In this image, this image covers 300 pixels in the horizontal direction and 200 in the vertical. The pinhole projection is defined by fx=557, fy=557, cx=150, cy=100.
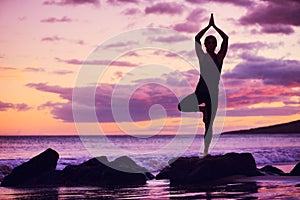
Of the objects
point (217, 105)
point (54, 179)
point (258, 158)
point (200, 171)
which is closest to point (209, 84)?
point (217, 105)

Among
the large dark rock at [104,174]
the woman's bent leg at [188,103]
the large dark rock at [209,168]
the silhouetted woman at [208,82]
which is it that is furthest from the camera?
the large dark rock at [104,174]

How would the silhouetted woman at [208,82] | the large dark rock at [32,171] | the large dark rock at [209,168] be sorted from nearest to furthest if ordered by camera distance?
the silhouetted woman at [208,82] < the large dark rock at [209,168] < the large dark rock at [32,171]

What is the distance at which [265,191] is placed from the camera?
9.91 meters

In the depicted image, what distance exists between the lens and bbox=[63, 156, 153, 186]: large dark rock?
44.5 ft

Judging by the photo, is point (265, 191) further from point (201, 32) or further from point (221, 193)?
point (201, 32)

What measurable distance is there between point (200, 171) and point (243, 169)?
1.12 m

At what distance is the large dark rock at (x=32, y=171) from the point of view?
567 inches

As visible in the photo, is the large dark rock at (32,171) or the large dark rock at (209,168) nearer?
the large dark rock at (209,168)

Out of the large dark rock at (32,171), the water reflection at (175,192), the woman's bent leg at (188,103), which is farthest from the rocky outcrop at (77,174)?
the woman's bent leg at (188,103)

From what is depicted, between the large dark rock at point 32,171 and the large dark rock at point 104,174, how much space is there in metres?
0.76

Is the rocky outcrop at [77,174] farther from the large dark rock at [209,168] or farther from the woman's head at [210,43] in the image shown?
the woman's head at [210,43]

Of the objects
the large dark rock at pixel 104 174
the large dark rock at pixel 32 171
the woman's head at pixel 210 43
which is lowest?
the large dark rock at pixel 32 171

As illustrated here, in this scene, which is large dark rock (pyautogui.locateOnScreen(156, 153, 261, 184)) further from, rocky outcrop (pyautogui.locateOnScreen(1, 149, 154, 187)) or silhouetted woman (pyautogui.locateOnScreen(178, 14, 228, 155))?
rocky outcrop (pyautogui.locateOnScreen(1, 149, 154, 187))

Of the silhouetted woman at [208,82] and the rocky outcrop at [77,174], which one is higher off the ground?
the silhouetted woman at [208,82]
